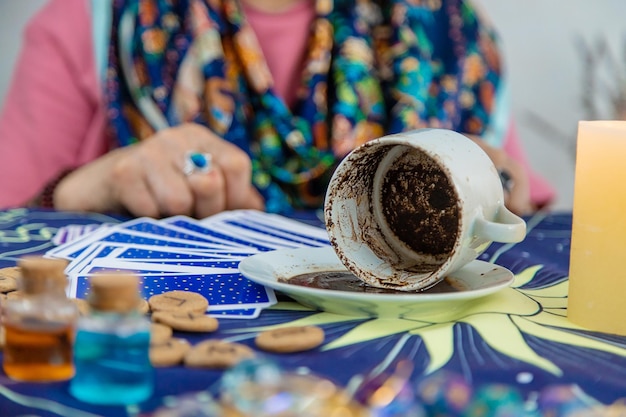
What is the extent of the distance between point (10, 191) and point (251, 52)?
51 centimetres

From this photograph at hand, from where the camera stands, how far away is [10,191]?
1417 millimetres

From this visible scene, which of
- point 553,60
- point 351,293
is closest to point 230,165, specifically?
point 351,293

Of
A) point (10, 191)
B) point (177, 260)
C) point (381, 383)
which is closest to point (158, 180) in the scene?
point (177, 260)

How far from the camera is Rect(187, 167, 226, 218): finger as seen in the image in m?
1.01

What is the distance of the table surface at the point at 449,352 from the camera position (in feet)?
1.33

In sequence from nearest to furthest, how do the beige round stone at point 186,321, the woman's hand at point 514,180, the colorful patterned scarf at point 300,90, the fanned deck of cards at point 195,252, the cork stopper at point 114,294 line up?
1. the cork stopper at point 114,294
2. the beige round stone at point 186,321
3. the fanned deck of cards at point 195,252
4. the woman's hand at point 514,180
5. the colorful patterned scarf at point 300,90

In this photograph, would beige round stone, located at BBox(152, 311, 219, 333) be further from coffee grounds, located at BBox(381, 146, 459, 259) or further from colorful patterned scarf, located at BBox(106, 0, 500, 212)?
colorful patterned scarf, located at BBox(106, 0, 500, 212)

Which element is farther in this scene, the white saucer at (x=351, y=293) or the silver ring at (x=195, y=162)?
the silver ring at (x=195, y=162)

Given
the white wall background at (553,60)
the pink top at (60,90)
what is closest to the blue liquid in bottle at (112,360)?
the pink top at (60,90)

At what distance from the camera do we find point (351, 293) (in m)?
0.52

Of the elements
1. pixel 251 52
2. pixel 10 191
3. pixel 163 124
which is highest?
pixel 251 52

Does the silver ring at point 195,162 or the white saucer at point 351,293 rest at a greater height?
the silver ring at point 195,162

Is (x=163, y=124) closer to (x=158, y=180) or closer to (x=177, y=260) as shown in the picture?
(x=158, y=180)

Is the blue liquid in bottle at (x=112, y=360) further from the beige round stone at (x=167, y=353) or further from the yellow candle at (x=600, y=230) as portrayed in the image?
the yellow candle at (x=600, y=230)
